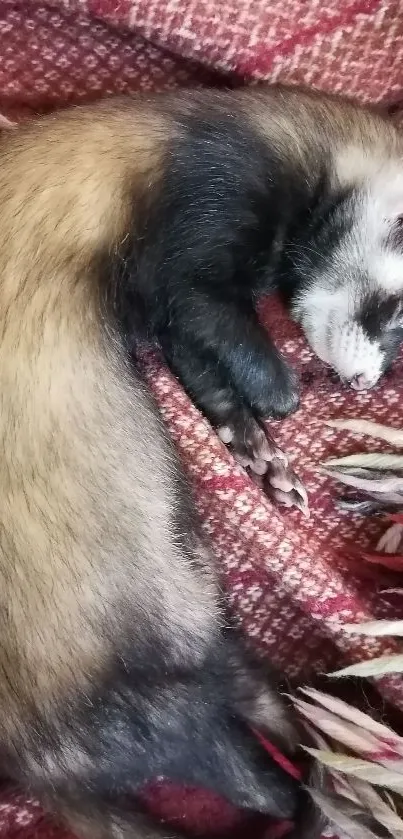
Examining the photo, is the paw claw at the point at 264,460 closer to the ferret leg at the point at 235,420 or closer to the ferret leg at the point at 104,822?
the ferret leg at the point at 235,420

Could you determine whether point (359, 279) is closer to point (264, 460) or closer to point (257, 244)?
point (257, 244)

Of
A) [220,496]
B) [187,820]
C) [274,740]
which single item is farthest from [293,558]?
[187,820]

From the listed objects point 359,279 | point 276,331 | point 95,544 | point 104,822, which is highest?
point 359,279

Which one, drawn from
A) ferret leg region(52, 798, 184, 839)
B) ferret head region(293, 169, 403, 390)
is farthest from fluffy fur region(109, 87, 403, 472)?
ferret leg region(52, 798, 184, 839)

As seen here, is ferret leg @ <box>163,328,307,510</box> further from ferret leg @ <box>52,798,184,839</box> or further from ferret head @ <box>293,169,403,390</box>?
ferret leg @ <box>52,798,184,839</box>

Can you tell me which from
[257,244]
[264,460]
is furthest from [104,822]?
[257,244]

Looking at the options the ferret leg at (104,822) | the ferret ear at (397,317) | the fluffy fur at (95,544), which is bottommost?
the ferret leg at (104,822)

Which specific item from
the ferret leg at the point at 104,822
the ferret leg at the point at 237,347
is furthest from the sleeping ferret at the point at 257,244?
the ferret leg at the point at 104,822
